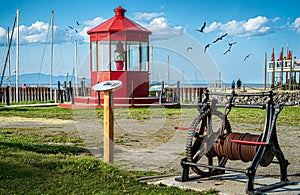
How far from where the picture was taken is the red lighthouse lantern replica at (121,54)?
23734mm

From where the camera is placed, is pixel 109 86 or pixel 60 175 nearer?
pixel 60 175

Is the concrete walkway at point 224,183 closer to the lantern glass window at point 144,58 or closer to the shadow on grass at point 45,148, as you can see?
the shadow on grass at point 45,148

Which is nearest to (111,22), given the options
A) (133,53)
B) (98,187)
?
(133,53)

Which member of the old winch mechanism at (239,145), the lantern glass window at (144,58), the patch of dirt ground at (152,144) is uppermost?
the lantern glass window at (144,58)

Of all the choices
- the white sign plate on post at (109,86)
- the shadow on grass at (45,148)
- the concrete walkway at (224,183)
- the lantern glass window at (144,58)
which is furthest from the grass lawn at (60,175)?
the lantern glass window at (144,58)

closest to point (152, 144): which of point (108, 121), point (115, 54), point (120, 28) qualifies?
point (108, 121)

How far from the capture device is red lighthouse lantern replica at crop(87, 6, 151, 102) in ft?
77.9

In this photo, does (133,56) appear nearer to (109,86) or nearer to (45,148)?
(45,148)

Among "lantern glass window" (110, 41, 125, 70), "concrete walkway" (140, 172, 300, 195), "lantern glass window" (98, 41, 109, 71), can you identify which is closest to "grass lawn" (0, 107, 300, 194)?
"concrete walkway" (140, 172, 300, 195)

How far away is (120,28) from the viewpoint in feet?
78.3

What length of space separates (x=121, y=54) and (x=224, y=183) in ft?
57.1

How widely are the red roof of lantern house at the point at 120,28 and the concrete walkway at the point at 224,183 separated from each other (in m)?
17.0

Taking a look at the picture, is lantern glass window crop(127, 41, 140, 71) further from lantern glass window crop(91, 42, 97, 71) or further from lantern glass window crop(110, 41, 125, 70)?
lantern glass window crop(91, 42, 97, 71)

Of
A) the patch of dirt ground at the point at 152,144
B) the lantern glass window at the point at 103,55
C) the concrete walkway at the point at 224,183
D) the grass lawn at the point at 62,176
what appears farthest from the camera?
the lantern glass window at the point at 103,55
